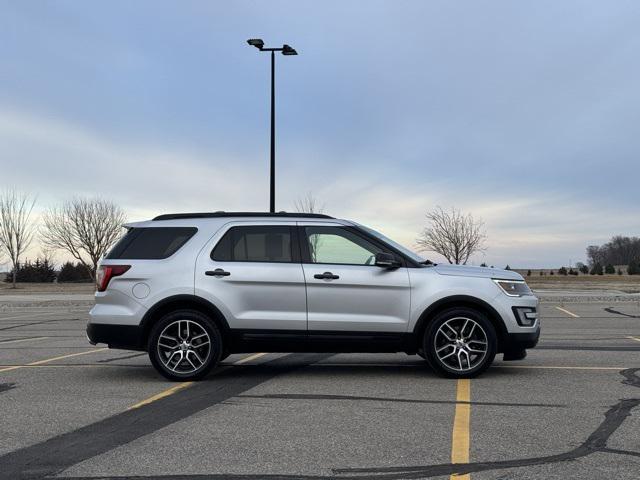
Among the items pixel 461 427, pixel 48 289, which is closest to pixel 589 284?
pixel 48 289

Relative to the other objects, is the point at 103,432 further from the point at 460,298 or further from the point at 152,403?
the point at 460,298

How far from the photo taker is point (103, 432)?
5.17m

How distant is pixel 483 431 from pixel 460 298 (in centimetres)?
233

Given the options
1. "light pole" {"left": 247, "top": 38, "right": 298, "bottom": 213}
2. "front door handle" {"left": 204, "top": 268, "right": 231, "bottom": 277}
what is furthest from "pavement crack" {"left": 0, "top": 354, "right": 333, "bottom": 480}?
"light pole" {"left": 247, "top": 38, "right": 298, "bottom": 213}

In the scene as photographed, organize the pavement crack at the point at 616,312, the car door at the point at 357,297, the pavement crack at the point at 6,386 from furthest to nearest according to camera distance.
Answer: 1. the pavement crack at the point at 616,312
2. the car door at the point at 357,297
3. the pavement crack at the point at 6,386

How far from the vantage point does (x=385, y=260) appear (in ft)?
23.3

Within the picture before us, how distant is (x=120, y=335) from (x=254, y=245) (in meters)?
1.82

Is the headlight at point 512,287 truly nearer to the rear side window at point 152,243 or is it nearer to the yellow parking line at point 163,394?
the rear side window at point 152,243

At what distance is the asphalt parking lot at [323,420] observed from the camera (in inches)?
A: 167

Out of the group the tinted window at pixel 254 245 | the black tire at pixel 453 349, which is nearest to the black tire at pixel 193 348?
the tinted window at pixel 254 245

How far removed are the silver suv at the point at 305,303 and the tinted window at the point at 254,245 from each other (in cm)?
1

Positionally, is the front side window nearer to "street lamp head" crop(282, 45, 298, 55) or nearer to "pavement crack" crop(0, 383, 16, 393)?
"pavement crack" crop(0, 383, 16, 393)

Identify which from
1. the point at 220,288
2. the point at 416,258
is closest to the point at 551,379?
the point at 416,258

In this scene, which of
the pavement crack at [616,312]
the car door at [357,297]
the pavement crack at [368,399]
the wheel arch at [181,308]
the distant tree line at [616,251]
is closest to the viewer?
the pavement crack at [368,399]
